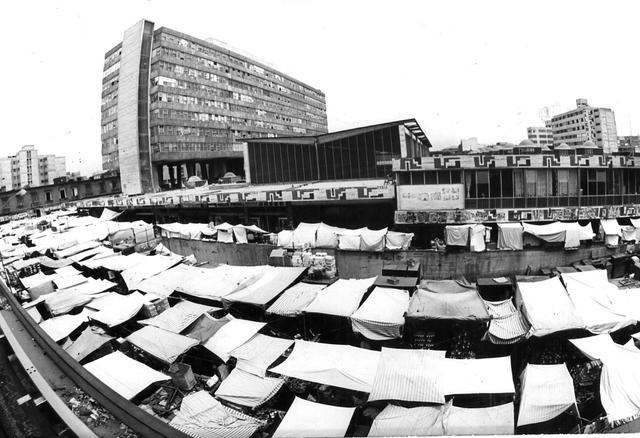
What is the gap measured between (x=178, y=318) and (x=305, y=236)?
9993mm

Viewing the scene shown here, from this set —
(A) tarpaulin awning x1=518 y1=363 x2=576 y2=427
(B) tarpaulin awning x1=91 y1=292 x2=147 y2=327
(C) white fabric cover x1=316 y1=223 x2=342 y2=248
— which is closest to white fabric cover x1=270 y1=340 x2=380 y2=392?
(A) tarpaulin awning x1=518 y1=363 x2=576 y2=427

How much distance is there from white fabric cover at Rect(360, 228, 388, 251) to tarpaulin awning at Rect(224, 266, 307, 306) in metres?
4.59

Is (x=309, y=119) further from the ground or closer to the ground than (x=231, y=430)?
further from the ground

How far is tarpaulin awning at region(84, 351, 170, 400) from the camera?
813cm

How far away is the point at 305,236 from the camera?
20.6 m

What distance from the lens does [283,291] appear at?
13672mm

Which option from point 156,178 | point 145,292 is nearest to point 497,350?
point 145,292

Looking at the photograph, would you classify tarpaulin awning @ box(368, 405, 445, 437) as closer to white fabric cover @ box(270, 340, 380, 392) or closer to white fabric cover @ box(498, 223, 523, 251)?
white fabric cover @ box(270, 340, 380, 392)

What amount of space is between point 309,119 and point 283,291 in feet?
235

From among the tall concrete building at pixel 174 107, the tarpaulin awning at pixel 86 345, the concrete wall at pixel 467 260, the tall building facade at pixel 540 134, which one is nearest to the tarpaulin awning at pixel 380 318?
the concrete wall at pixel 467 260

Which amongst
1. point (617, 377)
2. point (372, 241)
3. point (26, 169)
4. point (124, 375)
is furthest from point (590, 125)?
point (26, 169)

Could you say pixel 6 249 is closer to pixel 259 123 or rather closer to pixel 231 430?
pixel 231 430

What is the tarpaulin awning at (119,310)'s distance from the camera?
39.3 feet

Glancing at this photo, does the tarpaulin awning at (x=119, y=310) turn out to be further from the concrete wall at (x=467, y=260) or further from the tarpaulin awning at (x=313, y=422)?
the concrete wall at (x=467, y=260)
